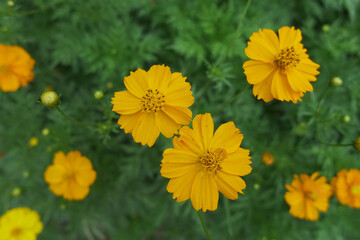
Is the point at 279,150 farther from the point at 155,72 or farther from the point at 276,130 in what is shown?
the point at 155,72

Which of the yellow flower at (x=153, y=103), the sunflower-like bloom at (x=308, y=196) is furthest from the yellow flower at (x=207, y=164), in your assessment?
the sunflower-like bloom at (x=308, y=196)

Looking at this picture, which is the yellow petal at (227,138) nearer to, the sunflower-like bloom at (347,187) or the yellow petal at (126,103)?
the yellow petal at (126,103)

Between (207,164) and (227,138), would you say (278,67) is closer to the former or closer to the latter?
(227,138)

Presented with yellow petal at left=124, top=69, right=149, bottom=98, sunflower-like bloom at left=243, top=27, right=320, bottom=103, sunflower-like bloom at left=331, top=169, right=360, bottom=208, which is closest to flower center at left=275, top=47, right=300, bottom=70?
sunflower-like bloom at left=243, top=27, right=320, bottom=103

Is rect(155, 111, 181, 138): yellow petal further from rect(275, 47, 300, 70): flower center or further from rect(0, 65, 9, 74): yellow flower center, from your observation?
rect(0, 65, 9, 74): yellow flower center

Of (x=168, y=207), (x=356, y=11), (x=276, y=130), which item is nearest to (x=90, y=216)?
(x=168, y=207)
